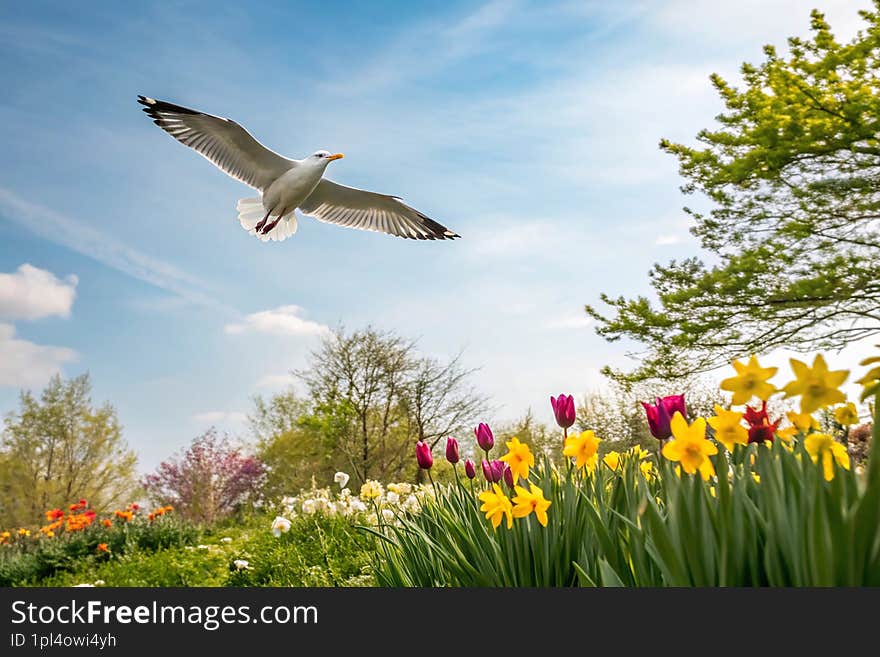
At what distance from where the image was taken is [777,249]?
14.9 meters

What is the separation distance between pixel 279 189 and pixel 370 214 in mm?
1575

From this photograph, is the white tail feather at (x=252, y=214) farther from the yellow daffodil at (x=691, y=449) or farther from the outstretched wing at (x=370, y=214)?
the yellow daffodil at (x=691, y=449)

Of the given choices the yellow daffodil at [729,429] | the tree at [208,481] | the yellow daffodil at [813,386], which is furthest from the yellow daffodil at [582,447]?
the tree at [208,481]

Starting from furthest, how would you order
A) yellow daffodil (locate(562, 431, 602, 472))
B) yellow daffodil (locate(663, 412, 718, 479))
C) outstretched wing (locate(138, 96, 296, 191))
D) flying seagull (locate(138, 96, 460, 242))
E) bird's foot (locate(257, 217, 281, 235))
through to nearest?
bird's foot (locate(257, 217, 281, 235)), flying seagull (locate(138, 96, 460, 242)), outstretched wing (locate(138, 96, 296, 191)), yellow daffodil (locate(562, 431, 602, 472)), yellow daffodil (locate(663, 412, 718, 479))

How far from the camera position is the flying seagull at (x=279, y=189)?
7.79 m

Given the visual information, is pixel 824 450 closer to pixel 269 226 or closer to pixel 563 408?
pixel 563 408

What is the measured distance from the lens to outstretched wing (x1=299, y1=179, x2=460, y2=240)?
30.4 feet

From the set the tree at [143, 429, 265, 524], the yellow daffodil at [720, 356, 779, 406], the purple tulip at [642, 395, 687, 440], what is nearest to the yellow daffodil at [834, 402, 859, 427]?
the purple tulip at [642, 395, 687, 440]

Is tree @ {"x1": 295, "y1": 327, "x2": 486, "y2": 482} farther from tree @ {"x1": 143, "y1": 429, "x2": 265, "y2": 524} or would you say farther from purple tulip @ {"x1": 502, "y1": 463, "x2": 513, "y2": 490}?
purple tulip @ {"x1": 502, "y1": 463, "x2": 513, "y2": 490}

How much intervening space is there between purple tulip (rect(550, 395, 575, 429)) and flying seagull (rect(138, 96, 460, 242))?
20.5 ft

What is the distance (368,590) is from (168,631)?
53 centimetres

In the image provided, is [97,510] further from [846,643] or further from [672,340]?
[846,643]

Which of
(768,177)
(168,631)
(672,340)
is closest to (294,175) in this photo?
(168,631)

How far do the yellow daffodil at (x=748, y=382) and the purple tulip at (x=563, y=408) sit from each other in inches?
36.0
